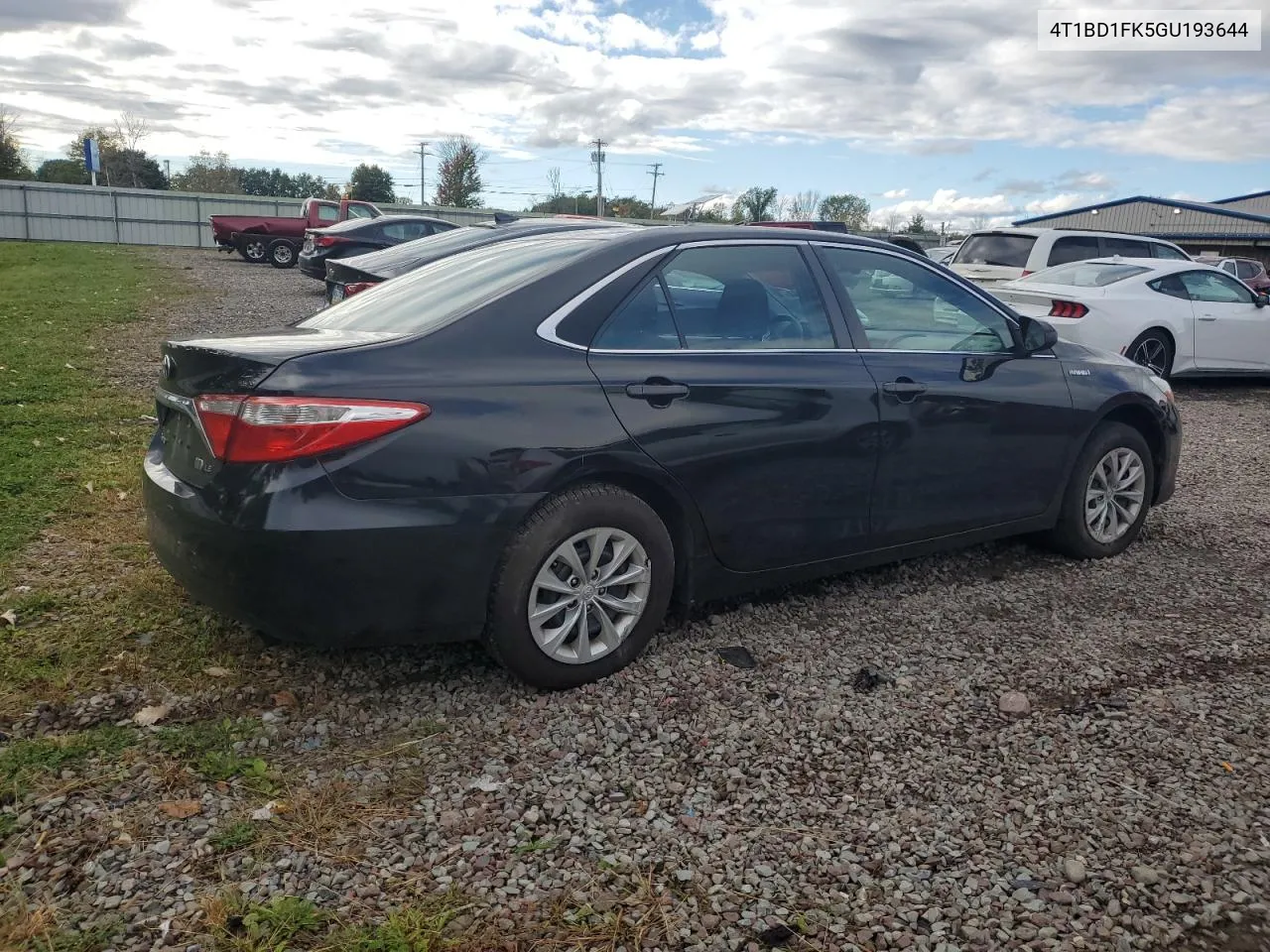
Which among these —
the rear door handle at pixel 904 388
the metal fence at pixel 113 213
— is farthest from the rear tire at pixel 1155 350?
the metal fence at pixel 113 213

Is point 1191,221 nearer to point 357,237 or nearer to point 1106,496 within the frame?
point 357,237

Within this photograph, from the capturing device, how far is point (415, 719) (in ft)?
11.2

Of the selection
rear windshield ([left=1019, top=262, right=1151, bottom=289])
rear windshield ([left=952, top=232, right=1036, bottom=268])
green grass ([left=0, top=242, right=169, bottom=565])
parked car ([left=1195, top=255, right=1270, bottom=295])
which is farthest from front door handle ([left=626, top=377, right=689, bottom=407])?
parked car ([left=1195, top=255, right=1270, bottom=295])

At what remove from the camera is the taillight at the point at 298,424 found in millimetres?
3086

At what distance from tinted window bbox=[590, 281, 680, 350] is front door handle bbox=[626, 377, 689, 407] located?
145 mm

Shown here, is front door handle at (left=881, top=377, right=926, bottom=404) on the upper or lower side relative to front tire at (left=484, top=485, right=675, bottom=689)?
upper

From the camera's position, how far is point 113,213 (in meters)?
40.3

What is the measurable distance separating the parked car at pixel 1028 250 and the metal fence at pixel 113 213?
27.7 m

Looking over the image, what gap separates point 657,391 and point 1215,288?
33.1 ft

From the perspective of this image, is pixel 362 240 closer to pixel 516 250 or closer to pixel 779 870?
pixel 516 250

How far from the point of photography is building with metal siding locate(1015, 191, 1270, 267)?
4553 centimetres

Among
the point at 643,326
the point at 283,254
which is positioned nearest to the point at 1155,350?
the point at 643,326

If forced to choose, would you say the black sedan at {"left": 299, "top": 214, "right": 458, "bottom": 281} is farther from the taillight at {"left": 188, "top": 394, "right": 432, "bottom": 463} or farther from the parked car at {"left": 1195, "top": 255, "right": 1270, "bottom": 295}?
the parked car at {"left": 1195, "top": 255, "right": 1270, "bottom": 295}

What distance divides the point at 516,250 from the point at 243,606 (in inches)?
72.6
